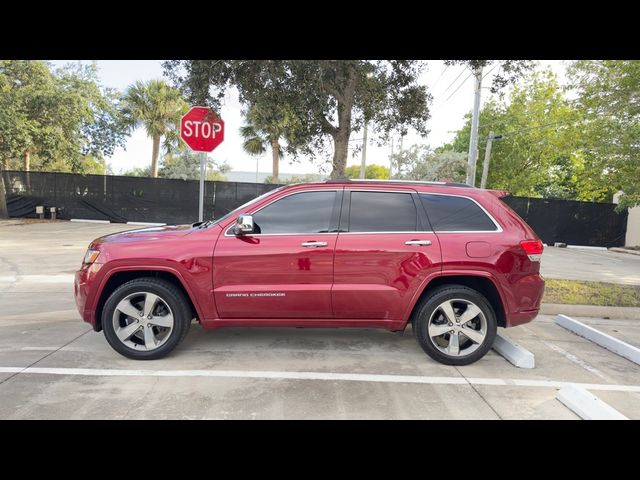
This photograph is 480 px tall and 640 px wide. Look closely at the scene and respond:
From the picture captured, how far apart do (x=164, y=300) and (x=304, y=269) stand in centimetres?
142

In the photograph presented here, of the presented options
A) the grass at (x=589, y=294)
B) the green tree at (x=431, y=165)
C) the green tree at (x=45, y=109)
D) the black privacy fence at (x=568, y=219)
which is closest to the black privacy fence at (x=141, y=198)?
the green tree at (x=45, y=109)

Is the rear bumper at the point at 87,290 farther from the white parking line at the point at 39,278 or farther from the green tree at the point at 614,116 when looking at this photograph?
the green tree at the point at 614,116

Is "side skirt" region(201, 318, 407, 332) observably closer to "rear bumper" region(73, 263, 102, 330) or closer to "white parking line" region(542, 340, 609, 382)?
"rear bumper" region(73, 263, 102, 330)

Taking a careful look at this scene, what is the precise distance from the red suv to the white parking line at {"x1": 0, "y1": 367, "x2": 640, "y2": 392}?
32 centimetres

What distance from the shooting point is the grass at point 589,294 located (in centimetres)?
718

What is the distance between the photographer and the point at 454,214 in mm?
4543

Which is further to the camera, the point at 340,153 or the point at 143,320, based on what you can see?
the point at 340,153

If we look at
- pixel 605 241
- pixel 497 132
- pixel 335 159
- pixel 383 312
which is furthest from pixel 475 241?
pixel 497 132

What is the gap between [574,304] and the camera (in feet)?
22.9

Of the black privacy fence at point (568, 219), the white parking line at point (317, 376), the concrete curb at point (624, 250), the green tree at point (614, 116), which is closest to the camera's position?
the white parking line at point (317, 376)

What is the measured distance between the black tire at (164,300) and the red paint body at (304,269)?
0.42ft

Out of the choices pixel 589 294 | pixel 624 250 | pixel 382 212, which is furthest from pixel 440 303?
pixel 624 250

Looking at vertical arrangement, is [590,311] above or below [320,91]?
below

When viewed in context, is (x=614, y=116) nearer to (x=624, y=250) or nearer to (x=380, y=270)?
(x=380, y=270)
